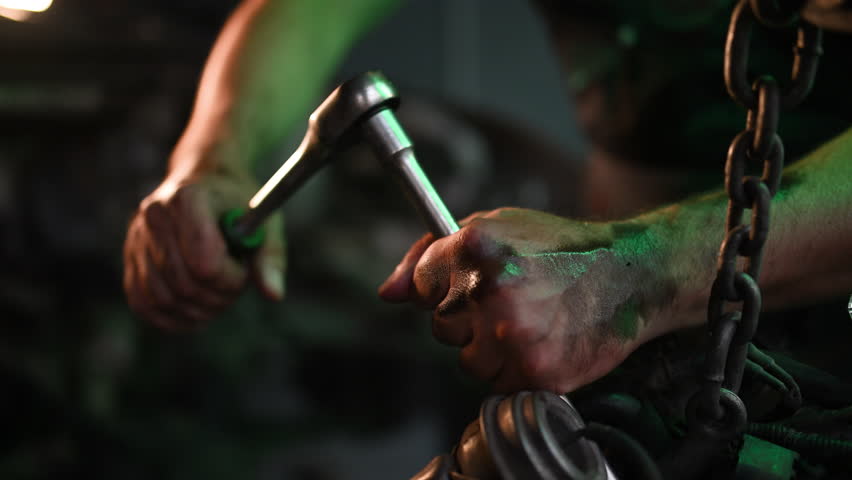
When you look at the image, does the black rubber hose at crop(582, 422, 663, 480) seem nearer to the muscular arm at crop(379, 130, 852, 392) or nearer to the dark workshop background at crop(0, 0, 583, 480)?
the muscular arm at crop(379, 130, 852, 392)

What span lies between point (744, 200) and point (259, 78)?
0.63 m

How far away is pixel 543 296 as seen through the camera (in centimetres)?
39

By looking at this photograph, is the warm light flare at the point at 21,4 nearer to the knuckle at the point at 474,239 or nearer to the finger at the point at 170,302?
the finger at the point at 170,302

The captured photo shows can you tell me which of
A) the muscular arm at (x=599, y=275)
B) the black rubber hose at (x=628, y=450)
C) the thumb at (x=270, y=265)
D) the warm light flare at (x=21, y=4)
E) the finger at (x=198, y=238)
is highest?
the warm light flare at (x=21, y=4)

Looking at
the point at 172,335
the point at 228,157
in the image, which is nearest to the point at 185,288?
the point at 228,157

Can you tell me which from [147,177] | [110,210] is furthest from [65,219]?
[147,177]

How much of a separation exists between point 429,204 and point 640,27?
0.58 m

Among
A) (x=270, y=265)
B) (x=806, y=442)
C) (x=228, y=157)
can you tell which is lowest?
(x=806, y=442)

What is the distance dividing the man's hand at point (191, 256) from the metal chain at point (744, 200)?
48 centimetres

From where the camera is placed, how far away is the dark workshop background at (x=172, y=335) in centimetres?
170

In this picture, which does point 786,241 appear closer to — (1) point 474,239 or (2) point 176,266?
(1) point 474,239

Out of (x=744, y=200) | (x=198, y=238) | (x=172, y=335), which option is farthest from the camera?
(x=172, y=335)

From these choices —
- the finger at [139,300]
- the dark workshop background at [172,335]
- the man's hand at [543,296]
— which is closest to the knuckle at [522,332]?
the man's hand at [543,296]

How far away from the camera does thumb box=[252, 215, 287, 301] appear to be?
0.70 metres
